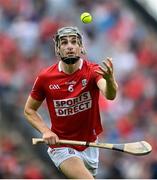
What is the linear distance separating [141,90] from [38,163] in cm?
184

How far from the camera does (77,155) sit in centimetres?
709

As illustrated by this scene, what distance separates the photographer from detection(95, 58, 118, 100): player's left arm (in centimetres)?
629

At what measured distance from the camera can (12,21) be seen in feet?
36.1

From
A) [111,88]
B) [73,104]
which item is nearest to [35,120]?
[73,104]

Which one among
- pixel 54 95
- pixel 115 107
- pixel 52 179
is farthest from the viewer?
pixel 115 107

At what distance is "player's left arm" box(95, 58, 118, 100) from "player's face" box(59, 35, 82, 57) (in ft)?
1.13

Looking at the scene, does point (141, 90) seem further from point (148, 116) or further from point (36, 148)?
point (36, 148)

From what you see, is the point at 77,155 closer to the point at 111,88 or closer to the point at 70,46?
the point at 111,88

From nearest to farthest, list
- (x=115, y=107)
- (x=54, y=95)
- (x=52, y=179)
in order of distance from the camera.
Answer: (x=54, y=95)
(x=52, y=179)
(x=115, y=107)

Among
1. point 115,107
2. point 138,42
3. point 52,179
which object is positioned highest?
point 138,42

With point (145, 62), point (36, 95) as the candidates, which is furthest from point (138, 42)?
point (36, 95)

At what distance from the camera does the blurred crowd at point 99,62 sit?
10148mm

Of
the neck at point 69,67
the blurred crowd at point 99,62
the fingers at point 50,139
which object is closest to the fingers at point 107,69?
the neck at point 69,67

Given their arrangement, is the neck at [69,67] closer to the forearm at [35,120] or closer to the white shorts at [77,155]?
the forearm at [35,120]
